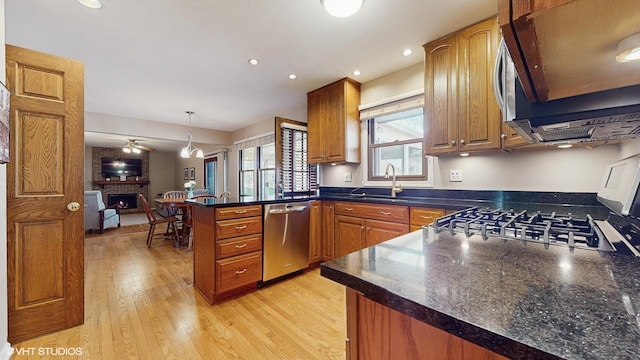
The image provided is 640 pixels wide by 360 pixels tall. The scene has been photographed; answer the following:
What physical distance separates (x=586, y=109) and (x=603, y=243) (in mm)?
433

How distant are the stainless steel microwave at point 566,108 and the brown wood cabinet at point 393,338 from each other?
→ 0.77m

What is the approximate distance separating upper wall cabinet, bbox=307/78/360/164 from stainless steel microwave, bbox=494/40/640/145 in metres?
2.23

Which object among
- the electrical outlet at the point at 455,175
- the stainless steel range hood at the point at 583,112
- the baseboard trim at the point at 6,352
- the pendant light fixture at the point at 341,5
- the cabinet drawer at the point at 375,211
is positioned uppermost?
the pendant light fixture at the point at 341,5

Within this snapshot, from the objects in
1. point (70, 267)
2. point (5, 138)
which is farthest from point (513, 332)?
point (70, 267)

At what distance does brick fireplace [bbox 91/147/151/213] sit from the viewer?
8.58 metres

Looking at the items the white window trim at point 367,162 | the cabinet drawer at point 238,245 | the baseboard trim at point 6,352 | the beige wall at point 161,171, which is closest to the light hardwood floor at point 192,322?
the baseboard trim at point 6,352

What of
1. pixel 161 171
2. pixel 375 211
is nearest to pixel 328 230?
pixel 375 211

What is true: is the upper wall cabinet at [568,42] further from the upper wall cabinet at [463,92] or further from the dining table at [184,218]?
the dining table at [184,218]

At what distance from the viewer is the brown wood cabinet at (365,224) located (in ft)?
7.84

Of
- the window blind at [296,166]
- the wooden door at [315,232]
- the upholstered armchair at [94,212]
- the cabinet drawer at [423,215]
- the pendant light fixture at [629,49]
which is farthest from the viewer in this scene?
the upholstered armchair at [94,212]

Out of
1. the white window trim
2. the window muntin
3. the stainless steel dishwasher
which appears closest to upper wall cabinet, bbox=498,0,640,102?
the white window trim

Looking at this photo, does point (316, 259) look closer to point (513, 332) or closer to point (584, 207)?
point (584, 207)

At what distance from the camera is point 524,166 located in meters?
2.14

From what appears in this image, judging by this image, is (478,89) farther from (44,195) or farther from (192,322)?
(44,195)
